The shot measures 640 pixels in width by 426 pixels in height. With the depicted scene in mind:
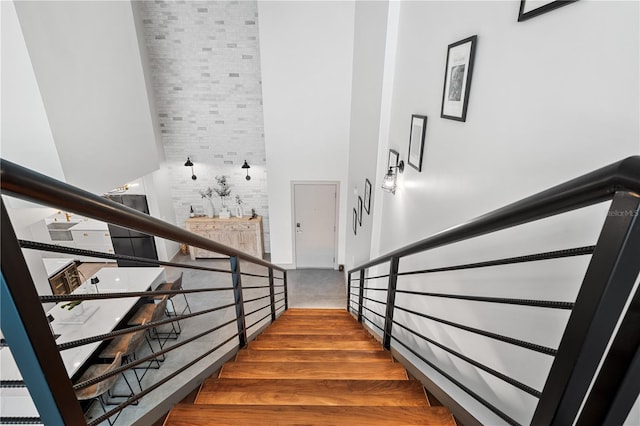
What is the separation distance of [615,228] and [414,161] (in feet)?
6.48

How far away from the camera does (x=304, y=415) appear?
1.23 metres

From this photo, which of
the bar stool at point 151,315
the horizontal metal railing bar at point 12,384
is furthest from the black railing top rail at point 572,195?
the bar stool at point 151,315

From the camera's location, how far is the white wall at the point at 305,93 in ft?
16.4

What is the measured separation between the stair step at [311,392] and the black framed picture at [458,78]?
1.40 m

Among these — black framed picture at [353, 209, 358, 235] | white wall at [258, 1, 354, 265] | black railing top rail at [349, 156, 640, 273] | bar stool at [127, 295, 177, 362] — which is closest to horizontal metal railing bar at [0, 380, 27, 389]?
black railing top rail at [349, 156, 640, 273]

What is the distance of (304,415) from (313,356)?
894mm

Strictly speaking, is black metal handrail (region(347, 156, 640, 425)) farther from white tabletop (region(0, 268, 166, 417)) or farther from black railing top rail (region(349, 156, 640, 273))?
white tabletop (region(0, 268, 166, 417))

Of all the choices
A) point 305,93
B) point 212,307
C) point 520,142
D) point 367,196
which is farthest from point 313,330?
point 305,93

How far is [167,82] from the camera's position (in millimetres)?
6043

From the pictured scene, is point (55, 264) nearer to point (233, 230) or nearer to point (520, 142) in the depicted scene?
point (233, 230)

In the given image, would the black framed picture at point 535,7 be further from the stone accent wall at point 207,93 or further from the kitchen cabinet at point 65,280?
the kitchen cabinet at point 65,280

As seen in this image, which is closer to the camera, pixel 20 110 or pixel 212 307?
pixel 20 110

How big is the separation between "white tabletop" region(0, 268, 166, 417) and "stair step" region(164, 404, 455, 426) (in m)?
1.38

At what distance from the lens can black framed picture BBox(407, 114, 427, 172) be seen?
7.34 feet
